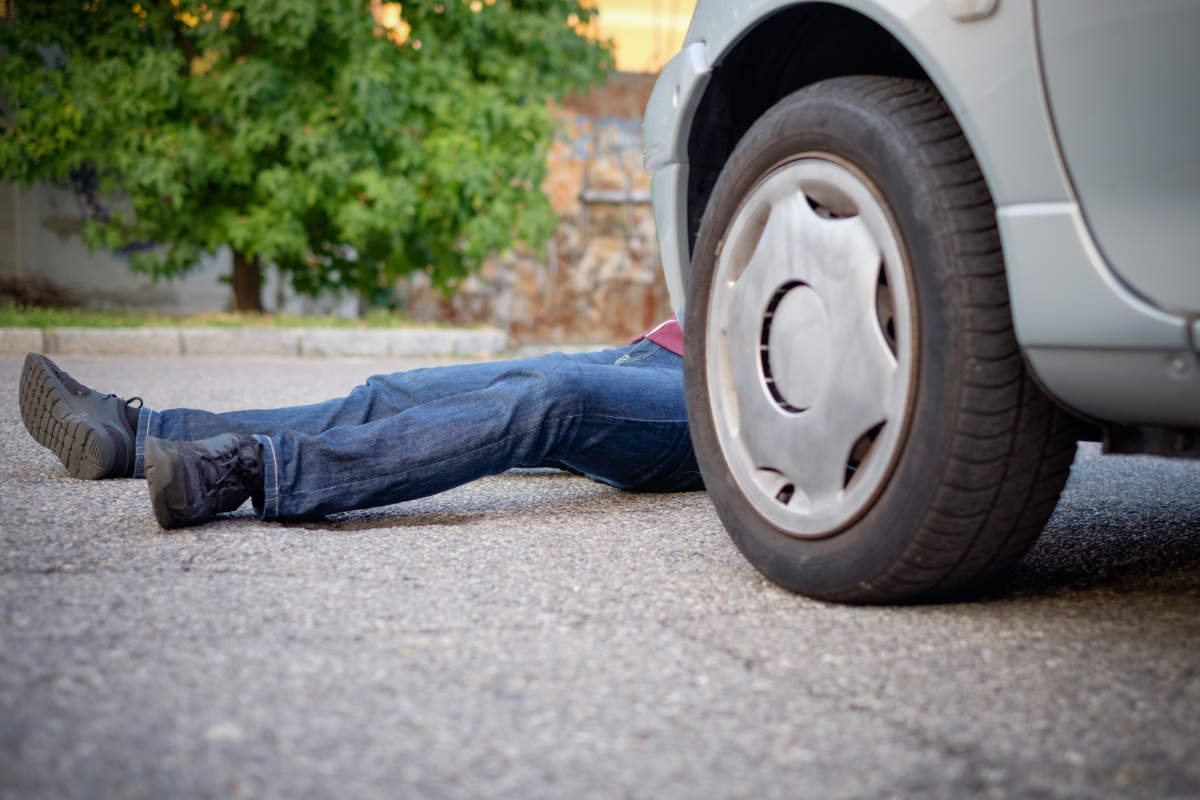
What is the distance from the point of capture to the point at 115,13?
8898 mm

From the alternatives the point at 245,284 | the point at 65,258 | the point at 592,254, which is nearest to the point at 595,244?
the point at 592,254

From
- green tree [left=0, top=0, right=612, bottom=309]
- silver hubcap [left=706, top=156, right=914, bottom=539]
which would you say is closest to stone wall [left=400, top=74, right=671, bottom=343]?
green tree [left=0, top=0, right=612, bottom=309]

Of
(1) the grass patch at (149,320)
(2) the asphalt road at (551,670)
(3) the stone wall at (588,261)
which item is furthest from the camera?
(3) the stone wall at (588,261)

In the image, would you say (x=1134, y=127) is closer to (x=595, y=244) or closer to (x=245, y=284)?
(x=245, y=284)

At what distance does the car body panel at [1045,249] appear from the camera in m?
1.33

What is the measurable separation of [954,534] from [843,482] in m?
0.19

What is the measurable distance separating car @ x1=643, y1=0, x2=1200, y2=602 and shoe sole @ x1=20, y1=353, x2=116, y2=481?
153cm

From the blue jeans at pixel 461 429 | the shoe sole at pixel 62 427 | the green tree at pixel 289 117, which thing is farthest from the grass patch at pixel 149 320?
the blue jeans at pixel 461 429

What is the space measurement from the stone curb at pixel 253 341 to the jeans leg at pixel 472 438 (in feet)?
20.0

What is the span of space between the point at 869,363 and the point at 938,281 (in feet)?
0.54

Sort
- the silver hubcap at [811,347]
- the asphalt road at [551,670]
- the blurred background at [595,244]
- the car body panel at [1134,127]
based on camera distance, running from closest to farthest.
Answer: the asphalt road at [551,670] → the car body panel at [1134,127] → the silver hubcap at [811,347] → the blurred background at [595,244]

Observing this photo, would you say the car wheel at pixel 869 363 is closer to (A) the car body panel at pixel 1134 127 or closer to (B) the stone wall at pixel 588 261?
(A) the car body panel at pixel 1134 127

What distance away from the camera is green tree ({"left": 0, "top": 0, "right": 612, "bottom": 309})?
875cm

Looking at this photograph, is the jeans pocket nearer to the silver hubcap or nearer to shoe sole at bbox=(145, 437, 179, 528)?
the silver hubcap
